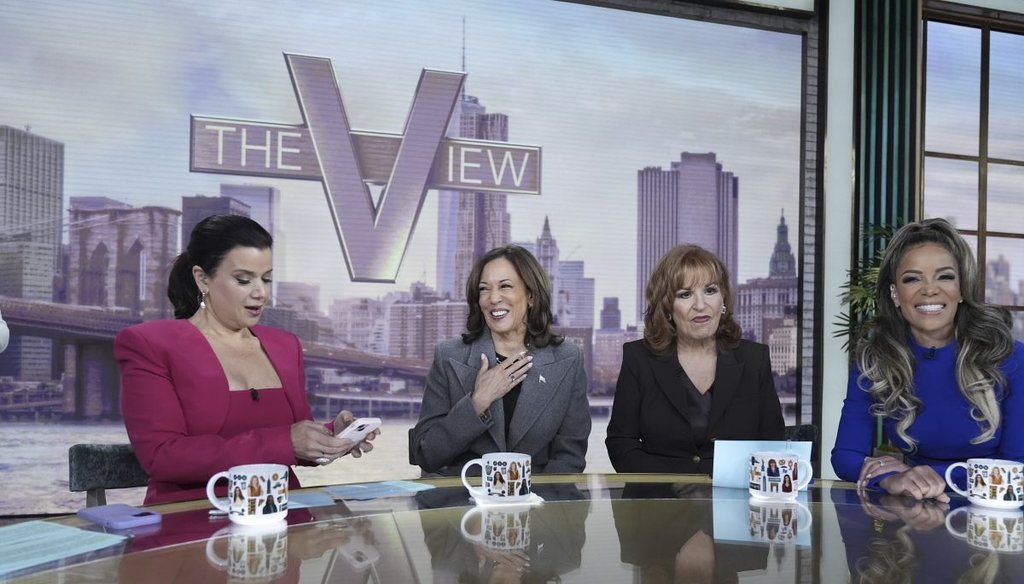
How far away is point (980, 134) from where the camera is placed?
209 inches

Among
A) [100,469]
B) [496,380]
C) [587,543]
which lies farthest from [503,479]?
[100,469]

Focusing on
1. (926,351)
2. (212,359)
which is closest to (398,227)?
(212,359)

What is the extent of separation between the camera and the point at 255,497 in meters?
1.25

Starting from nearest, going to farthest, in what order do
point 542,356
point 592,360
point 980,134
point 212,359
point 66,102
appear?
point 212,359
point 542,356
point 66,102
point 592,360
point 980,134

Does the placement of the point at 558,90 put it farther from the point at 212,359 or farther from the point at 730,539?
the point at 730,539

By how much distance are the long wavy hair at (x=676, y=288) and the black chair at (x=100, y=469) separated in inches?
54.9

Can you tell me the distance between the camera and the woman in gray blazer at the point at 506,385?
223 cm

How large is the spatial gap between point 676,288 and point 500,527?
1.34 metres

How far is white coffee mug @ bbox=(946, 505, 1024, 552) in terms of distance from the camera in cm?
119

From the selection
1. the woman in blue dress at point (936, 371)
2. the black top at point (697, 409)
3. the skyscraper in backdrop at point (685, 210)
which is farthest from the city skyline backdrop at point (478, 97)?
the woman in blue dress at point (936, 371)

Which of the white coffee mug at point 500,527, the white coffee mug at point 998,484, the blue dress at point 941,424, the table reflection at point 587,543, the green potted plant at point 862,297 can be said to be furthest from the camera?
the green potted plant at point 862,297

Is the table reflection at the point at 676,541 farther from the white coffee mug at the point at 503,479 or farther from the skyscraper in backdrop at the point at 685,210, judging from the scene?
the skyscraper in backdrop at the point at 685,210

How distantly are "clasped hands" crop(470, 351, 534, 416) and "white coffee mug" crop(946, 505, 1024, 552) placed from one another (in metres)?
1.10

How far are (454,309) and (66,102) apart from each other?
2.07 m
